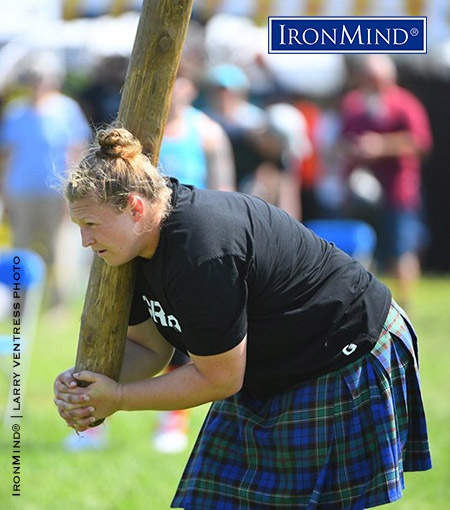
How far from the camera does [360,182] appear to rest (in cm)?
891

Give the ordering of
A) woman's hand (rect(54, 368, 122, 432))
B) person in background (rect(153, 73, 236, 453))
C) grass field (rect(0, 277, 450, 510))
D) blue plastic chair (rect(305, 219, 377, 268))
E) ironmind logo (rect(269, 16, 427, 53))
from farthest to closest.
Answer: blue plastic chair (rect(305, 219, 377, 268)) → person in background (rect(153, 73, 236, 453)) → grass field (rect(0, 277, 450, 510)) → ironmind logo (rect(269, 16, 427, 53)) → woman's hand (rect(54, 368, 122, 432))

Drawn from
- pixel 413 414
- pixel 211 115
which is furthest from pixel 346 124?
pixel 413 414

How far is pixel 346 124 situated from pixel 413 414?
5.52 meters

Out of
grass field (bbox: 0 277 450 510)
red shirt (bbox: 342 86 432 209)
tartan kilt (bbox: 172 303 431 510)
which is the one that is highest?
red shirt (bbox: 342 86 432 209)

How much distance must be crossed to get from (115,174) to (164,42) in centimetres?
39

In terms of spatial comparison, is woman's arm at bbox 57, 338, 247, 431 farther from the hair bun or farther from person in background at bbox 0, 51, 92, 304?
person in background at bbox 0, 51, 92, 304

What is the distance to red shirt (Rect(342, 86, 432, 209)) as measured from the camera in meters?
7.91

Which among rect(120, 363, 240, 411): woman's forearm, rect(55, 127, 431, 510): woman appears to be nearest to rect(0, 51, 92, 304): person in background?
rect(55, 127, 431, 510): woman

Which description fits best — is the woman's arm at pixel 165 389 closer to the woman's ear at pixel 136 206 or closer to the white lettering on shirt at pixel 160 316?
the white lettering on shirt at pixel 160 316

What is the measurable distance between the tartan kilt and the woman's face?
619 mm

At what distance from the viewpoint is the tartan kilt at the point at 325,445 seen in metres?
2.80

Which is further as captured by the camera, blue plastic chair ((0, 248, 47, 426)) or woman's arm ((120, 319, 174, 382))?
blue plastic chair ((0, 248, 47, 426))

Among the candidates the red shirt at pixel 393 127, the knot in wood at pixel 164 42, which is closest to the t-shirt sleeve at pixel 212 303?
the knot in wood at pixel 164 42

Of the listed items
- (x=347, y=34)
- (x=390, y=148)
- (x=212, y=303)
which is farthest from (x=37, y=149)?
(x=212, y=303)
